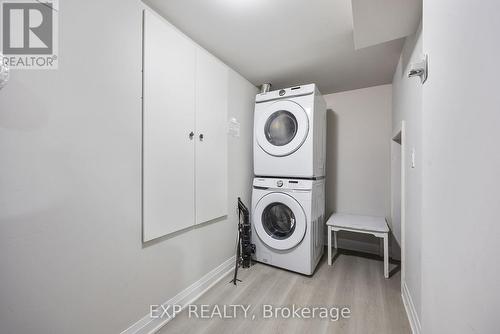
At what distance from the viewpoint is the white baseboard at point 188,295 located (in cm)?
137

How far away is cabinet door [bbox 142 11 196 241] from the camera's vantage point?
142 cm

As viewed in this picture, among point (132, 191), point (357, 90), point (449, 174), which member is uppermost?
point (357, 90)

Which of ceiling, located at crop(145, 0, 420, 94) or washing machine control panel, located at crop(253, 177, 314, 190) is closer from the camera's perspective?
ceiling, located at crop(145, 0, 420, 94)

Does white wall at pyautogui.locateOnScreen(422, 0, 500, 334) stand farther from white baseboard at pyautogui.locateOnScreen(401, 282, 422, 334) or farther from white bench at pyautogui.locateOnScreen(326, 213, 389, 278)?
white bench at pyautogui.locateOnScreen(326, 213, 389, 278)

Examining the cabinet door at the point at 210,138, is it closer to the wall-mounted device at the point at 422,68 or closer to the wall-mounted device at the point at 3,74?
the wall-mounted device at the point at 3,74

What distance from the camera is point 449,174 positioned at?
1.73 ft

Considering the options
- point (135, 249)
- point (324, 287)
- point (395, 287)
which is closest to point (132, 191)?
point (135, 249)

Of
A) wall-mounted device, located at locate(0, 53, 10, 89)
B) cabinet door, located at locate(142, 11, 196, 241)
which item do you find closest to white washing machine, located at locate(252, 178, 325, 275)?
cabinet door, located at locate(142, 11, 196, 241)

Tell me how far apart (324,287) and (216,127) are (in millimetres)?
1893

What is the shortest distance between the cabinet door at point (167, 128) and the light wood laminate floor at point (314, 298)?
747mm

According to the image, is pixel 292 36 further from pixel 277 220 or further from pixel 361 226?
pixel 361 226

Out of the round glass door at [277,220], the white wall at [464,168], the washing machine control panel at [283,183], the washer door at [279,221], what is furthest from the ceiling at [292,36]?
the round glass door at [277,220]

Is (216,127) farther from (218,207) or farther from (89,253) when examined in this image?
(89,253)

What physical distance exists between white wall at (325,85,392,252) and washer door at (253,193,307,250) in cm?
108
